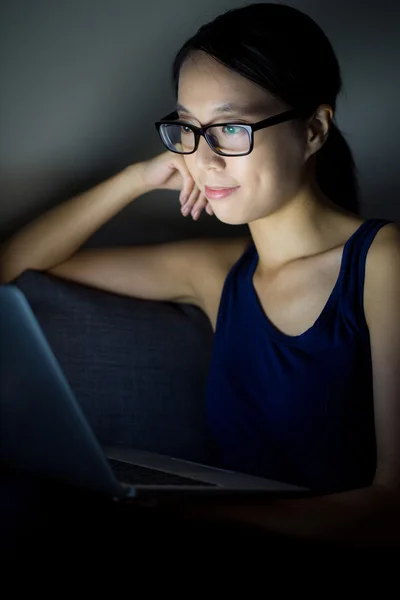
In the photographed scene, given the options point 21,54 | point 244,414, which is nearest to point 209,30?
point 21,54

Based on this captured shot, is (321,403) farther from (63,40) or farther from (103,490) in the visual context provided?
(63,40)

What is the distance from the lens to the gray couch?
1.71m

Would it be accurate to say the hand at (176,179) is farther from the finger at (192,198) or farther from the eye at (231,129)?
the eye at (231,129)

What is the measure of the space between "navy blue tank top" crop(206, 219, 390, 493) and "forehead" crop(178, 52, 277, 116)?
0.29m

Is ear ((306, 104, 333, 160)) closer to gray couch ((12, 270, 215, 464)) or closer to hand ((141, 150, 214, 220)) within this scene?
hand ((141, 150, 214, 220))

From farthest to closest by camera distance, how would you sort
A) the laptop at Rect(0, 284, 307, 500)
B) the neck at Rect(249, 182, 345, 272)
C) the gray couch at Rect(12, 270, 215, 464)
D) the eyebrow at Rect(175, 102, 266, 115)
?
the gray couch at Rect(12, 270, 215, 464) → the neck at Rect(249, 182, 345, 272) → the eyebrow at Rect(175, 102, 266, 115) → the laptop at Rect(0, 284, 307, 500)

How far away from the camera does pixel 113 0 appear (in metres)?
1.89

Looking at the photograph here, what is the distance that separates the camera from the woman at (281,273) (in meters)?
1.37

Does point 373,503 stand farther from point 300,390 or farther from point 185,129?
point 185,129

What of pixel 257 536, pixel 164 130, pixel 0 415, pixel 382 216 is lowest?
pixel 257 536

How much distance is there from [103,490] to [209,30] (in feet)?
2.81

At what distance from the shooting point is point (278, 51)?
1.42m

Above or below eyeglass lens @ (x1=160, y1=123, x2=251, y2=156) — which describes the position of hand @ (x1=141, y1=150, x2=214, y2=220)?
below

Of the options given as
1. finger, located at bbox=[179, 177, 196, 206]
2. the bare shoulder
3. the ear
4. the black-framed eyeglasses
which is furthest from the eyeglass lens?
the bare shoulder
